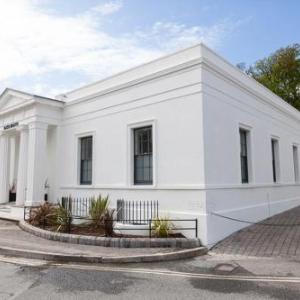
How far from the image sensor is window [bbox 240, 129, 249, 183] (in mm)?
13016

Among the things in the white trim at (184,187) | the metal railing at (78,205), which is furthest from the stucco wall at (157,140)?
the metal railing at (78,205)

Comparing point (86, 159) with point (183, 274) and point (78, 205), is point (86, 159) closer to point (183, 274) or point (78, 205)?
point (78, 205)

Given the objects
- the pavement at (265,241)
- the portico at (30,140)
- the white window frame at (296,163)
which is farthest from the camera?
the white window frame at (296,163)

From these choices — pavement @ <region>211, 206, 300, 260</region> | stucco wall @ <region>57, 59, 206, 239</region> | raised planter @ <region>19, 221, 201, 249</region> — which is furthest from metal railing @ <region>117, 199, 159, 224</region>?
pavement @ <region>211, 206, 300, 260</region>

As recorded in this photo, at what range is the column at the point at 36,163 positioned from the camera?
14.4 meters

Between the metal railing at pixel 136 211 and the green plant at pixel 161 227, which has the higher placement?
the metal railing at pixel 136 211

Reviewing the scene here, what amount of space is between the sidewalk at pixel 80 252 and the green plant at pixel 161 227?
0.85 meters

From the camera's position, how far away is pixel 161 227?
32.6ft

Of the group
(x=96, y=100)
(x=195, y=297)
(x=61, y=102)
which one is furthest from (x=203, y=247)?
(x=61, y=102)

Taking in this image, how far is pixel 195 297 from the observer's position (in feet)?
18.5

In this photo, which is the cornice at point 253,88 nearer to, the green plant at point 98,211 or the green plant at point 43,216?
the green plant at point 98,211

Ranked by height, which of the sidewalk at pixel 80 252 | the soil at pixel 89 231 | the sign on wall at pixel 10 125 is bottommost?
the sidewalk at pixel 80 252

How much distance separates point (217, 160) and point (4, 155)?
11.2m

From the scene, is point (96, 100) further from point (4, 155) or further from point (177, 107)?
point (4, 155)
